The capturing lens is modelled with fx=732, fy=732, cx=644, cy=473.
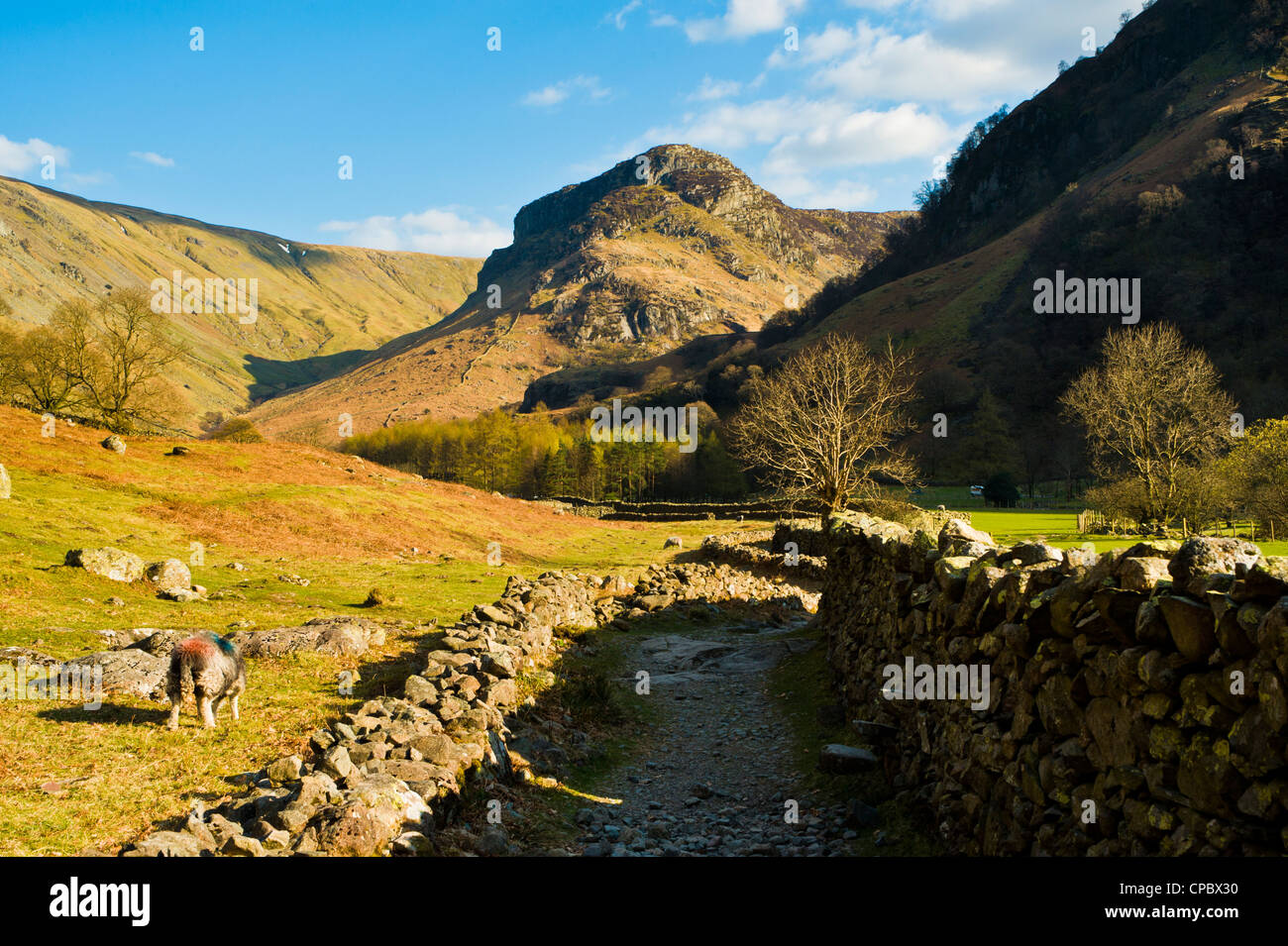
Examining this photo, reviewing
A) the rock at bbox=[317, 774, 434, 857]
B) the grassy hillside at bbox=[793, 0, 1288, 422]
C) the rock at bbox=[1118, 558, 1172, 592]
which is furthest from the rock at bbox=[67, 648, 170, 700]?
the grassy hillside at bbox=[793, 0, 1288, 422]

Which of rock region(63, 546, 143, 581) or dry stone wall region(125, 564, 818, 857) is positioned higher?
rock region(63, 546, 143, 581)

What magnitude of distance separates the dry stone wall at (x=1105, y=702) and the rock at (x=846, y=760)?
0.59 m

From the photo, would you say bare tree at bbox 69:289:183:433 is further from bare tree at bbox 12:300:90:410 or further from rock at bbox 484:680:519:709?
rock at bbox 484:680:519:709

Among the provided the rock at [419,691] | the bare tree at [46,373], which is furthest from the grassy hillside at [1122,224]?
the bare tree at [46,373]

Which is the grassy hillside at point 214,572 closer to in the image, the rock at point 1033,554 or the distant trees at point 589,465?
the rock at point 1033,554

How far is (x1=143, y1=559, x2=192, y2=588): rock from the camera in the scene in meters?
21.1

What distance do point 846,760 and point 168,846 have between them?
8682 millimetres

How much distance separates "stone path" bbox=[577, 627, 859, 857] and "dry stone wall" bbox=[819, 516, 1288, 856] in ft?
5.79

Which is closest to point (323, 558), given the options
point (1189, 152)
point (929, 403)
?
point (929, 403)

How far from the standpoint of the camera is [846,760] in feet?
36.2

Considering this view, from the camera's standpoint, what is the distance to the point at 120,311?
58.3 m

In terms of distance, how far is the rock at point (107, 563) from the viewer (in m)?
20.4

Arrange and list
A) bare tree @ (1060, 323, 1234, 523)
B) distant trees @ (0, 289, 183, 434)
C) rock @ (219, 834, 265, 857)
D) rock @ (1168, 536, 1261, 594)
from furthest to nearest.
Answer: distant trees @ (0, 289, 183, 434), bare tree @ (1060, 323, 1234, 523), rock @ (219, 834, 265, 857), rock @ (1168, 536, 1261, 594)

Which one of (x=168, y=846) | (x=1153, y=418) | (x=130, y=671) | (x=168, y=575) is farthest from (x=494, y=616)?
(x=1153, y=418)
